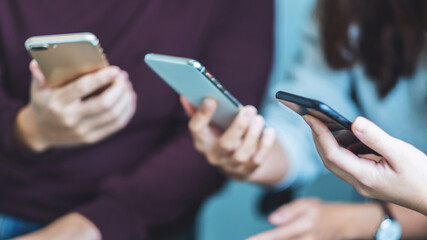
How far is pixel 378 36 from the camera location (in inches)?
24.0

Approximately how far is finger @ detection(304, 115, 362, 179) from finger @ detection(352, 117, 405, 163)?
0.02 metres

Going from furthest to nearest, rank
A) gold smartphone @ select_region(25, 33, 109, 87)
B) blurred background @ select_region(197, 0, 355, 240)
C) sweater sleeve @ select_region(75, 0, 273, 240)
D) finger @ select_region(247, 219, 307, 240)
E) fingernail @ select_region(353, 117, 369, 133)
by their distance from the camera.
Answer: blurred background @ select_region(197, 0, 355, 240)
sweater sleeve @ select_region(75, 0, 273, 240)
finger @ select_region(247, 219, 307, 240)
gold smartphone @ select_region(25, 33, 109, 87)
fingernail @ select_region(353, 117, 369, 133)

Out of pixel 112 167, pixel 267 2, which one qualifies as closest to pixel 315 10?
pixel 267 2

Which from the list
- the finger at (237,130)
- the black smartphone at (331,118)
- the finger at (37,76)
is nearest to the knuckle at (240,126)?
the finger at (237,130)

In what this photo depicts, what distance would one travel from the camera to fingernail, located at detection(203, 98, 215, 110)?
456 millimetres

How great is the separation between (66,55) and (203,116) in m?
0.16

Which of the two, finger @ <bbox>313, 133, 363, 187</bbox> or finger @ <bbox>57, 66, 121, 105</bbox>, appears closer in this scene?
finger @ <bbox>313, 133, 363, 187</bbox>

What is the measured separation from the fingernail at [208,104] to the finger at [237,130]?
3cm

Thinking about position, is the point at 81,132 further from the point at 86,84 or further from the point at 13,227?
the point at 13,227

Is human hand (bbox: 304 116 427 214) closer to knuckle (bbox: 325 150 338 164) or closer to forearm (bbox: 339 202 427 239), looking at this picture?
knuckle (bbox: 325 150 338 164)

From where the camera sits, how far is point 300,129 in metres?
0.66

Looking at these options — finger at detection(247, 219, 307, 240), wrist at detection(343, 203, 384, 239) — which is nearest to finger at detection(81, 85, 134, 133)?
finger at detection(247, 219, 307, 240)

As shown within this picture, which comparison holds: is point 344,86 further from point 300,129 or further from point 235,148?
point 235,148

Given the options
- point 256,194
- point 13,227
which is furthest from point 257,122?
point 256,194
